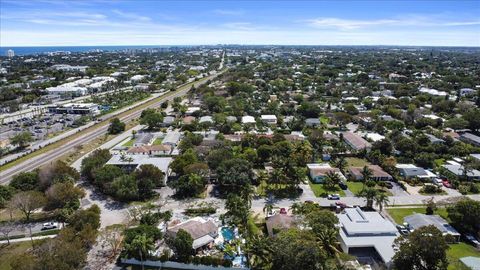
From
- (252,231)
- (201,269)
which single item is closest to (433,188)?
(252,231)

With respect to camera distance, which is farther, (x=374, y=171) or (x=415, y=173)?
(x=415, y=173)

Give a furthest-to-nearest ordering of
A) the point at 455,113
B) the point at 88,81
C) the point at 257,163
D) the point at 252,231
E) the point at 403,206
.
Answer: the point at 88,81 < the point at 455,113 < the point at 257,163 < the point at 403,206 < the point at 252,231

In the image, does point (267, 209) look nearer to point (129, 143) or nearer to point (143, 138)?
point (143, 138)

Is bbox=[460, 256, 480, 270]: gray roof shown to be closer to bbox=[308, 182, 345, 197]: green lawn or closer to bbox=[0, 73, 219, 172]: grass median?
bbox=[308, 182, 345, 197]: green lawn

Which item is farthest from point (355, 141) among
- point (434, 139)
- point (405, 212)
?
point (405, 212)

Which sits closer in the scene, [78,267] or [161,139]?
[78,267]

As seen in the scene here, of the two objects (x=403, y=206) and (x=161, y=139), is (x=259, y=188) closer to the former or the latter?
(x=403, y=206)
